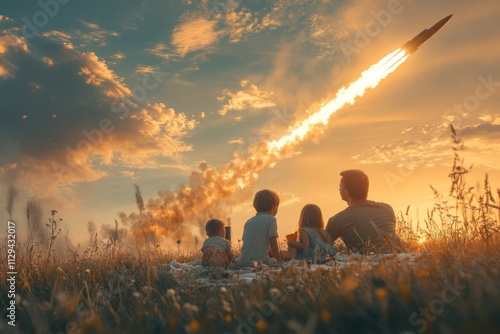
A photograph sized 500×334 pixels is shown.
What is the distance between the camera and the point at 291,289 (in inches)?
173

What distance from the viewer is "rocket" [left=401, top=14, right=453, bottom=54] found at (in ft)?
46.8

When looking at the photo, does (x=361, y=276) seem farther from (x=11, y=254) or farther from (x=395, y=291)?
(x=11, y=254)

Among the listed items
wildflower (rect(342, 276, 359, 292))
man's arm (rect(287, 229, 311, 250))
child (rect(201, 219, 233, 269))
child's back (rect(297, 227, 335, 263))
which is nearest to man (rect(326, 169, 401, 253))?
child's back (rect(297, 227, 335, 263))

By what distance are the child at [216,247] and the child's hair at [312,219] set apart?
5.07ft

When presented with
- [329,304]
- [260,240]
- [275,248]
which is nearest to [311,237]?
[275,248]

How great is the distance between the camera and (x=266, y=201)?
9.39 metres

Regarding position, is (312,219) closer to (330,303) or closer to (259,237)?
(259,237)

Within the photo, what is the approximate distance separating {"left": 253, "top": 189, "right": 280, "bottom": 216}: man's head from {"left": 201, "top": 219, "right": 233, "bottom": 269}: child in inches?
35.6

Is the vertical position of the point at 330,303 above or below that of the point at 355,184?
below

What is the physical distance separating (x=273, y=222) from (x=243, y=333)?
549cm

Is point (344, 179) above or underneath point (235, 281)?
above

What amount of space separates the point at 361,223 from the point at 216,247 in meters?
2.82

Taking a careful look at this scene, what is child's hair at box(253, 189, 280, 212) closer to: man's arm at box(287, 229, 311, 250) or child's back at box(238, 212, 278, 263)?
child's back at box(238, 212, 278, 263)

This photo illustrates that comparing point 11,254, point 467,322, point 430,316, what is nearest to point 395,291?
point 430,316
